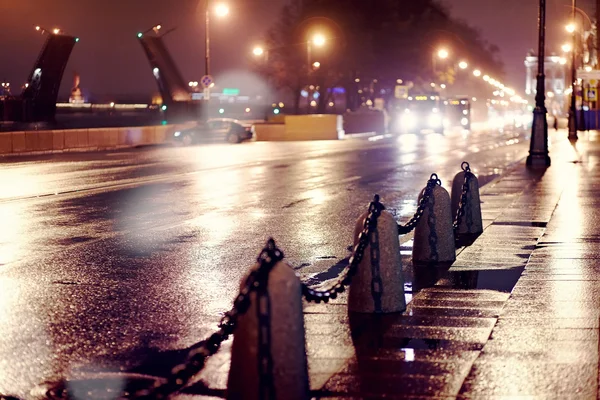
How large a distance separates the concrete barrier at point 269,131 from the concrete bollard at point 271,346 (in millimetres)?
54680

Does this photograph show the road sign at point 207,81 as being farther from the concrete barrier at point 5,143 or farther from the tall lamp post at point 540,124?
the tall lamp post at point 540,124

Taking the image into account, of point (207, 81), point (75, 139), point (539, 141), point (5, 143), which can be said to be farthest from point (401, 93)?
point (539, 141)

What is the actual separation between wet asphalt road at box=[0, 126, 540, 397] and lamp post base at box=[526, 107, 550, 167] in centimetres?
99

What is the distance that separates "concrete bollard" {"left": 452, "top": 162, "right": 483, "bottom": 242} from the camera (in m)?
13.4

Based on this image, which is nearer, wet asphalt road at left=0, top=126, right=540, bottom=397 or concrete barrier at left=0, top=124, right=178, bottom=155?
wet asphalt road at left=0, top=126, right=540, bottom=397

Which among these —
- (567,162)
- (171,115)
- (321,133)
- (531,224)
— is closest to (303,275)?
(531,224)

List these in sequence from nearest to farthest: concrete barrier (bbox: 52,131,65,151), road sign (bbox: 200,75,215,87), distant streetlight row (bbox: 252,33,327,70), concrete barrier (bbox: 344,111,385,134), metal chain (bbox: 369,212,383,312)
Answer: metal chain (bbox: 369,212,383,312)
concrete barrier (bbox: 52,131,65,151)
road sign (bbox: 200,75,215,87)
distant streetlight row (bbox: 252,33,327,70)
concrete barrier (bbox: 344,111,385,134)

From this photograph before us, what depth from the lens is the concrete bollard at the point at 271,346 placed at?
16.5ft

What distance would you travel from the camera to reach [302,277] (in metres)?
10.5

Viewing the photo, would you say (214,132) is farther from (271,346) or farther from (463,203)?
(271,346)

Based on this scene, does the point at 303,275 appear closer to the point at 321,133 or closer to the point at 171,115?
the point at 321,133

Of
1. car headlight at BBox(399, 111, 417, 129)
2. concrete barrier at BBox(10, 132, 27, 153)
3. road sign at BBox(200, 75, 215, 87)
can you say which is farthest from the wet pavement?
car headlight at BBox(399, 111, 417, 129)

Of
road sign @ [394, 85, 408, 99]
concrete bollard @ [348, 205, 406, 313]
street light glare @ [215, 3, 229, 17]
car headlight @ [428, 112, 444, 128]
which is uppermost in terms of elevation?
street light glare @ [215, 3, 229, 17]

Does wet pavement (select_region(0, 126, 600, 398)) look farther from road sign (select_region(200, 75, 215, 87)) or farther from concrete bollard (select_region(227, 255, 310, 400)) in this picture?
road sign (select_region(200, 75, 215, 87))
